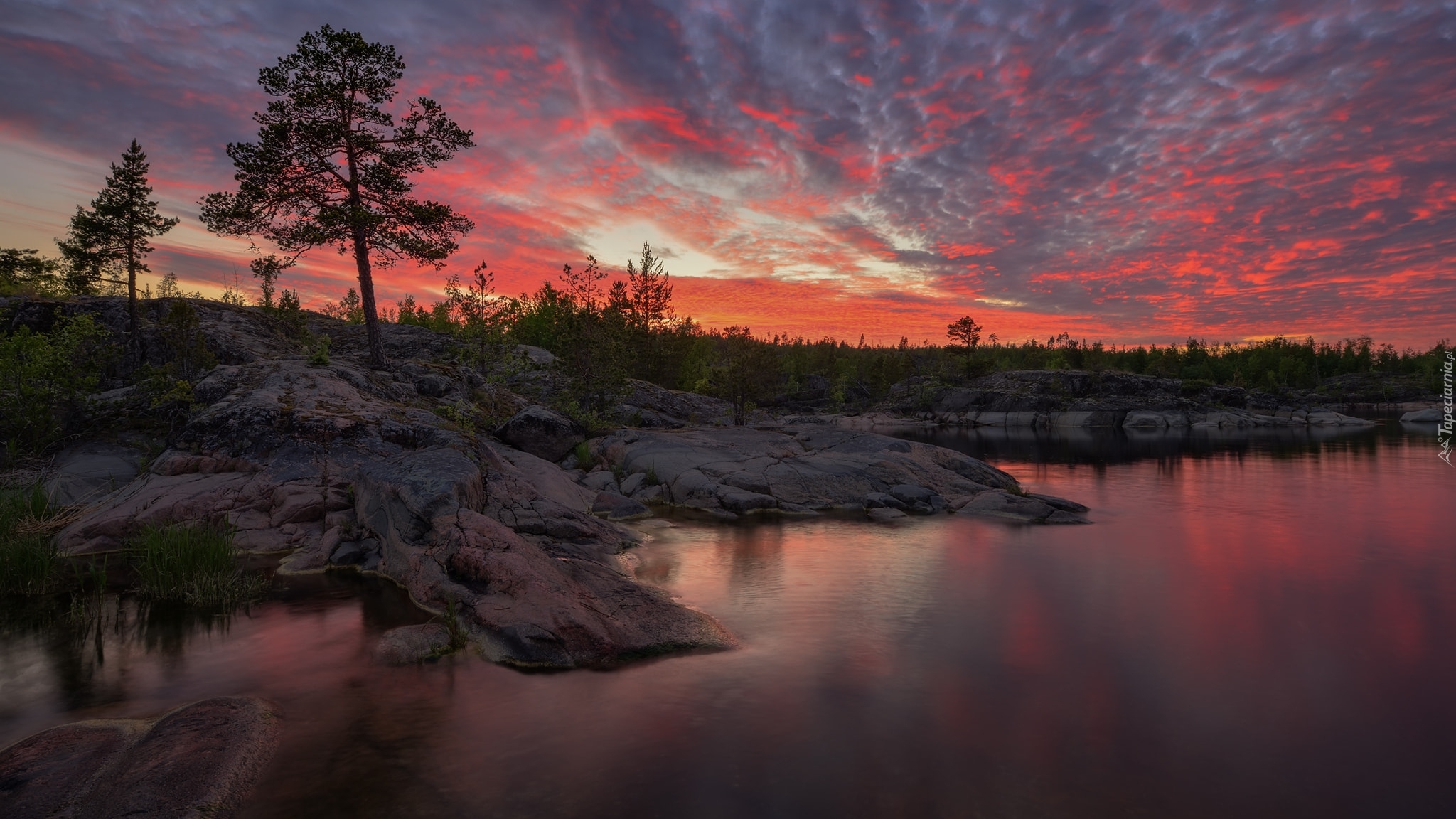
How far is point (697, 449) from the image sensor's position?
1184 inches

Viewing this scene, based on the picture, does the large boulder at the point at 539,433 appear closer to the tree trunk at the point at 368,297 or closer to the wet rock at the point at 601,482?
the wet rock at the point at 601,482

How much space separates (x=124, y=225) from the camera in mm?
29906

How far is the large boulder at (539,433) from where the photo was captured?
29141mm

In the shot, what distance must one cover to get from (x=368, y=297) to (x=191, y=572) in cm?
1702

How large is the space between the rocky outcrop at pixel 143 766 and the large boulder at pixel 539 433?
2045 centimetres

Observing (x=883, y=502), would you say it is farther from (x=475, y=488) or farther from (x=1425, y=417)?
(x=1425, y=417)

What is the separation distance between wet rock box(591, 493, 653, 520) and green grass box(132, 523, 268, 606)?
35.3 feet

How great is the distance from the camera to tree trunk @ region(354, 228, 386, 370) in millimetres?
27484

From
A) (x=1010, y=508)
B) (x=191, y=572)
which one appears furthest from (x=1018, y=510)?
(x=191, y=572)

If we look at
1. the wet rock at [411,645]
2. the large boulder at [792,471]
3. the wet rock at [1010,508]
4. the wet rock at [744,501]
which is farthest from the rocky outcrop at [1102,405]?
the wet rock at [411,645]

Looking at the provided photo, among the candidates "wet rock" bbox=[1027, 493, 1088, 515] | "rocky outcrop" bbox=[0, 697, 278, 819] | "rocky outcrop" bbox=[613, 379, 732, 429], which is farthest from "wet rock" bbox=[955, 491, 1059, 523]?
"rocky outcrop" bbox=[0, 697, 278, 819]

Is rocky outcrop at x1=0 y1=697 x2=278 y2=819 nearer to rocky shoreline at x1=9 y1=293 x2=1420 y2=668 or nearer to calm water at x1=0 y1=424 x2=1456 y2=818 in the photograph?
calm water at x1=0 y1=424 x2=1456 y2=818

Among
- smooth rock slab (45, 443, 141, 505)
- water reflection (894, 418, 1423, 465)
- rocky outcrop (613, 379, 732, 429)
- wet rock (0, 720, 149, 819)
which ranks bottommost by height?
water reflection (894, 418, 1423, 465)

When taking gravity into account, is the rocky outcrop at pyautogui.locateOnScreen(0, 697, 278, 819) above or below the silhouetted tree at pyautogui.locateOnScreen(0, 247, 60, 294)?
below
